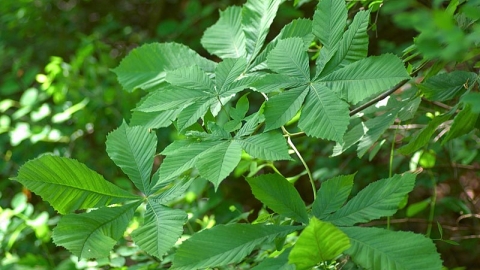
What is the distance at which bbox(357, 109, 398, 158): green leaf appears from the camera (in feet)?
3.16

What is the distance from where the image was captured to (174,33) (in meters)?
2.92

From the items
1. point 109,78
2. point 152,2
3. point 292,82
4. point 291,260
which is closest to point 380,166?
point 109,78

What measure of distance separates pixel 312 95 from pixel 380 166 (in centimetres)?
150

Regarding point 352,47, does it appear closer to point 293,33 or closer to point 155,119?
point 293,33

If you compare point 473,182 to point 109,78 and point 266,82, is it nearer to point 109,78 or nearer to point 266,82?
point 109,78

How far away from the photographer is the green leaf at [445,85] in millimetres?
860

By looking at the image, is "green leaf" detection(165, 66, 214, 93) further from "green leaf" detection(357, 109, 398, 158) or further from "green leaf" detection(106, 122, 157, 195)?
"green leaf" detection(357, 109, 398, 158)

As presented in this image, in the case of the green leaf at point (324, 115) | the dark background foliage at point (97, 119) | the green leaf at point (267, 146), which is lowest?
the dark background foliage at point (97, 119)

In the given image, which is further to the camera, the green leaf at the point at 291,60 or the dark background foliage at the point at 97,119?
the dark background foliage at the point at 97,119

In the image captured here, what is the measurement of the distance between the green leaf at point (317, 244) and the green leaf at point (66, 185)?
28 cm

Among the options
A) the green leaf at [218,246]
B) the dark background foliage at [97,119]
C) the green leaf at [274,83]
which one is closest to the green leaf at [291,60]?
the green leaf at [274,83]

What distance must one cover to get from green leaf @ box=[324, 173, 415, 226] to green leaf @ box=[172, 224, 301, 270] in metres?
0.11

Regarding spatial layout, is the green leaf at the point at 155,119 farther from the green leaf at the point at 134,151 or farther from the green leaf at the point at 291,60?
the green leaf at the point at 291,60

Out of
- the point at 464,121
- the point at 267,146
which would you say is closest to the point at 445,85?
the point at 464,121
